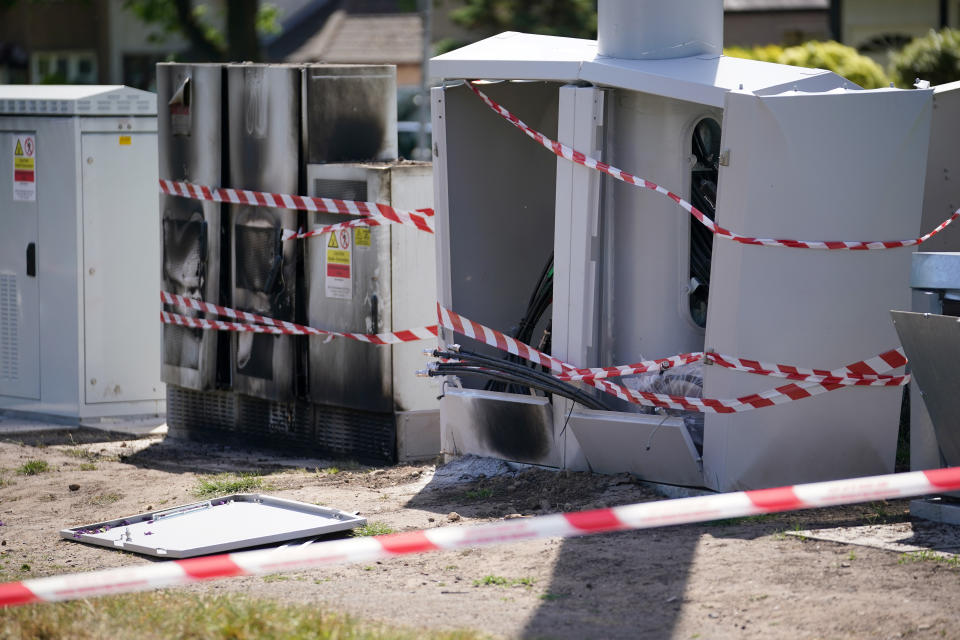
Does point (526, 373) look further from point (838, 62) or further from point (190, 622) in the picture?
point (838, 62)

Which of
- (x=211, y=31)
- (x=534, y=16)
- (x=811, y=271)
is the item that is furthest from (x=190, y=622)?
(x=211, y=31)

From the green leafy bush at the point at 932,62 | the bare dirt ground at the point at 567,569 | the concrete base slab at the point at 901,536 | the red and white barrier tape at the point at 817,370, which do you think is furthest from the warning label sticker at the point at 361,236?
the green leafy bush at the point at 932,62

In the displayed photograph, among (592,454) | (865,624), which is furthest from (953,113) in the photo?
(865,624)

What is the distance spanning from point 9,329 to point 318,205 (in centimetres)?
299

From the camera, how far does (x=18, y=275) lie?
381 inches

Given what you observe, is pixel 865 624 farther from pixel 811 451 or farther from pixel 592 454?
pixel 592 454

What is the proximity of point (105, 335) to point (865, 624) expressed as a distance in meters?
6.37

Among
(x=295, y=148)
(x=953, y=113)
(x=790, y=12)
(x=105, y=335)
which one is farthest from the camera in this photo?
(x=790, y=12)

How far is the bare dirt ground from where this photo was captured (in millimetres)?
4547

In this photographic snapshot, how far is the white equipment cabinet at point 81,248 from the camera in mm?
9328

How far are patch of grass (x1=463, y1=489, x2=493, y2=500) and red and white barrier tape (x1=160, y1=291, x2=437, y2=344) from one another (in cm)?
148

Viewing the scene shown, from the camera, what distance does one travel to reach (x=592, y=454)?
21.5ft

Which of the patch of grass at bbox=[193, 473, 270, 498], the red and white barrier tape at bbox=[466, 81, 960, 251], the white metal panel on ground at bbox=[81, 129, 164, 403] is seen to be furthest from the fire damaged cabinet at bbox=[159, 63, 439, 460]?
the red and white barrier tape at bbox=[466, 81, 960, 251]

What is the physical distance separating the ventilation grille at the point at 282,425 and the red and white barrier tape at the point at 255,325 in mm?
459
